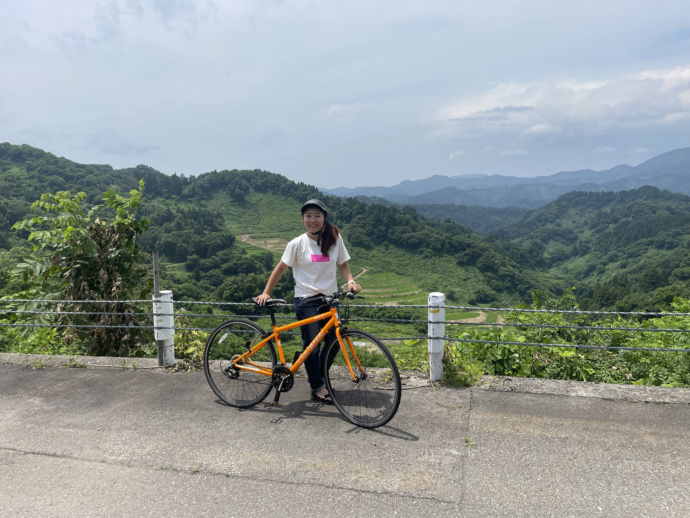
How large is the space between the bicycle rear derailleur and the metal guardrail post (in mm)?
1679

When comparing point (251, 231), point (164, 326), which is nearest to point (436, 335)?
point (164, 326)

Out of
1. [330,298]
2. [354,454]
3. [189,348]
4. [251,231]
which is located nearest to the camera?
[354,454]

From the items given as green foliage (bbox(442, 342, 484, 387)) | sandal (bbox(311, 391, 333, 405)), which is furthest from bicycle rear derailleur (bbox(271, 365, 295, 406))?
green foliage (bbox(442, 342, 484, 387))

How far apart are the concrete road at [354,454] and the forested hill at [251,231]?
173 ft

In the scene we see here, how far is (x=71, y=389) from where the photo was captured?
15.9ft

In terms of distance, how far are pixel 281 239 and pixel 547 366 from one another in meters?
116

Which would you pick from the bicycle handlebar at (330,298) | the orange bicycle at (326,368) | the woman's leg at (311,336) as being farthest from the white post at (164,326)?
the bicycle handlebar at (330,298)

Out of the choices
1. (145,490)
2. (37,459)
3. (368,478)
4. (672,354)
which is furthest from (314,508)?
(672,354)

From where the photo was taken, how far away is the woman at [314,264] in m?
4.09

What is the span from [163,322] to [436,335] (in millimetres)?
2970

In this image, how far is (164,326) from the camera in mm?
5270

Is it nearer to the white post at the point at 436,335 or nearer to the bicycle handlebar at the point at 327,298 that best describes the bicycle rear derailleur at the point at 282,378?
the bicycle handlebar at the point at 327,298

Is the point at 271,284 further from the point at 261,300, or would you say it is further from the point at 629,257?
the point at 629,257

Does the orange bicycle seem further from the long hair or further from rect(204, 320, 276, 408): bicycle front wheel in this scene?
the long hair
